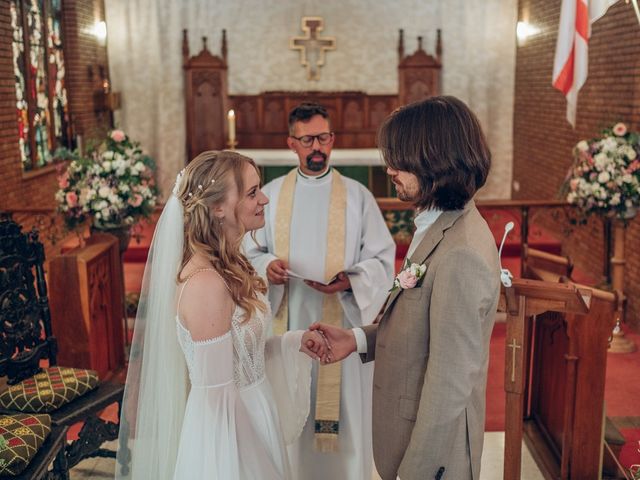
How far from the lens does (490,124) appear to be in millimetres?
12234

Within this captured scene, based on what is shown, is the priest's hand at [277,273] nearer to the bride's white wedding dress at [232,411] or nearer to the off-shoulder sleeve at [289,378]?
the off-shoulder sleeve at [289,378]

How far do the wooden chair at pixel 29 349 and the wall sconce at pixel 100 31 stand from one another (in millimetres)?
9050

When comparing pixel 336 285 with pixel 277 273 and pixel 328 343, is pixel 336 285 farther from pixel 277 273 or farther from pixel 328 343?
pixel 328 343

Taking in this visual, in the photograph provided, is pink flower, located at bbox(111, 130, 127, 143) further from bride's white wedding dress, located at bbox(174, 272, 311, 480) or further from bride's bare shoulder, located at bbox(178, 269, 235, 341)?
bride's bare shoulder, located at bbox(178, 269, 235, 341)

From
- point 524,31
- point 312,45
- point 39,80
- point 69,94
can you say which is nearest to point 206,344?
point 39,80

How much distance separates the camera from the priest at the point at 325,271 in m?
3.62

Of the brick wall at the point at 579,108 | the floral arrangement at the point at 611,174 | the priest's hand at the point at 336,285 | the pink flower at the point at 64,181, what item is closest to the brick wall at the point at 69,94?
the pink flower at the point at 64,181

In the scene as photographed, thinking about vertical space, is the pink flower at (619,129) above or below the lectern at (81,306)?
above

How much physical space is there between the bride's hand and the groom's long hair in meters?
0.82

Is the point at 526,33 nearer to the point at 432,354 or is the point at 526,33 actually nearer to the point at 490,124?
the point at 490,124

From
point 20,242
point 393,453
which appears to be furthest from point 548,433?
point 20,242

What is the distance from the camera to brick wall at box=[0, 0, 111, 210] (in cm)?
801

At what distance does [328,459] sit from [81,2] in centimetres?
955

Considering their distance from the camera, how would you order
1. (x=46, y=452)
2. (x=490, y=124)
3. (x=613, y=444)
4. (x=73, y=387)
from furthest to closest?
(x=490, y=124) → (x=613, y=444) → (x=73, y=387) → (x=46, y=452)
